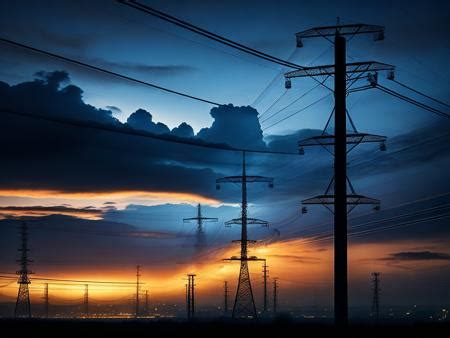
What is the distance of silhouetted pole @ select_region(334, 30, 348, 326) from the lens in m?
34.2

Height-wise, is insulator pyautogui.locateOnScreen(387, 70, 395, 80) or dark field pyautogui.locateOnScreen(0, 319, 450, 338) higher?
insulator pyautogui.locateOnScreen(387, 70, 395, 80)

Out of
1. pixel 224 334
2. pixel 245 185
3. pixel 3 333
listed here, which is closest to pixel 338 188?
pixel 224 334

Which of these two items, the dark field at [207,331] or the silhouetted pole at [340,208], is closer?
the dark field at [207,331]

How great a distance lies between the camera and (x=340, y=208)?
114 ft

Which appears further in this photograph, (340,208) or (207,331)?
(340,208)

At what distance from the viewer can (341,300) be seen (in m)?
34.4

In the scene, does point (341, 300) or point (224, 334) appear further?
point (341, 300)

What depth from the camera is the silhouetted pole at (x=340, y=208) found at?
112ft

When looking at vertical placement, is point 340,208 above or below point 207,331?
above

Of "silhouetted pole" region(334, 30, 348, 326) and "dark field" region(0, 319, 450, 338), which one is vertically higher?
"silhouetted pole" region(334, 30, 348, 326)

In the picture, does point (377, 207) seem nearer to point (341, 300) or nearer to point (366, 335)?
point (341, 300)

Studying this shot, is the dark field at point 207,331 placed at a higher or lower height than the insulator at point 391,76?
lower

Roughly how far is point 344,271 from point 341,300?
1471 millimetres

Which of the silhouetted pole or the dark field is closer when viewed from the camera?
the dark field
